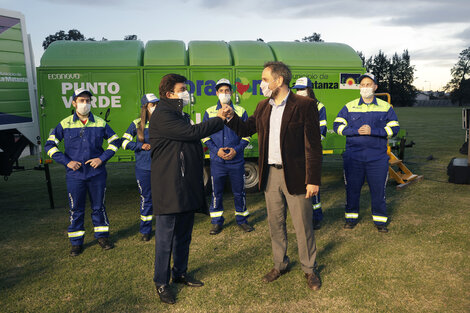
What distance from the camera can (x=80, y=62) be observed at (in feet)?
22.3

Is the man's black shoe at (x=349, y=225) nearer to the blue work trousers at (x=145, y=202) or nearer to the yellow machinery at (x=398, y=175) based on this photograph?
the yellow machinery at (x=398, y=175)

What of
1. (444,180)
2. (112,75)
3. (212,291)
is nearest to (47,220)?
(112,75)

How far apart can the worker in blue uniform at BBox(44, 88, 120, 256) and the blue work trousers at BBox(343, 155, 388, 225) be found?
334 cm

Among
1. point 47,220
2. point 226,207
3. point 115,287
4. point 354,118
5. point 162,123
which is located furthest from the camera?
Result: point 226,207

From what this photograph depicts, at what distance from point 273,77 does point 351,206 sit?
2790 millimetres

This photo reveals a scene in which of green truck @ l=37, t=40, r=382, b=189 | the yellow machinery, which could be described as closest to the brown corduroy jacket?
green truck @ l=37, t=40, r=382, b=189

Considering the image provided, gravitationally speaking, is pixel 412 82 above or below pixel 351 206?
above

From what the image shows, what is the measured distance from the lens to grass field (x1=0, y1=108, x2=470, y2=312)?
3322 millimetres

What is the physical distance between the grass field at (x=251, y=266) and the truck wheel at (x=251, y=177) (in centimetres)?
80

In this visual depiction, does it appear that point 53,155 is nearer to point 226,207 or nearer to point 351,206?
point 226,207

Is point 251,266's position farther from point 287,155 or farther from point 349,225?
point 349,225

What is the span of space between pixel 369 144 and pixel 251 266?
239cm

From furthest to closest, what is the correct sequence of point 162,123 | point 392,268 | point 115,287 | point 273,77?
point 392,268
point 115,287
point 273,77
point 162,123

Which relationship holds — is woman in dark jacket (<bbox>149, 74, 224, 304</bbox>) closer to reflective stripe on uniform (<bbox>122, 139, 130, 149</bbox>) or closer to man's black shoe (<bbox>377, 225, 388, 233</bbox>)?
reflective stripe on uniform (<bbox>122, 139, 130, 149</bbox>)
